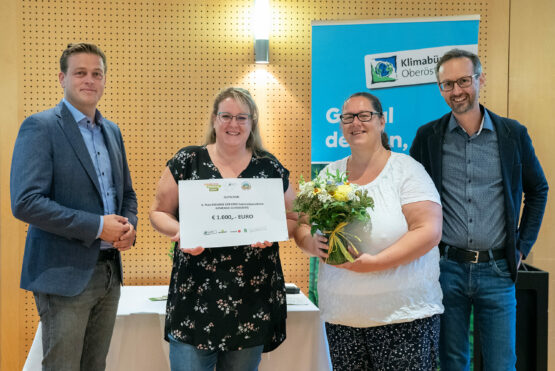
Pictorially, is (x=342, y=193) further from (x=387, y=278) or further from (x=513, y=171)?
(x=513, y=171)

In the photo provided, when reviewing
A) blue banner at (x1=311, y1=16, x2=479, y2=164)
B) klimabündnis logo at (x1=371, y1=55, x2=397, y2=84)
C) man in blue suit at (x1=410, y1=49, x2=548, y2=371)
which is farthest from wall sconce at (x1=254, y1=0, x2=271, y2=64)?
man in blue suit at (x1=410, y1=49, x2=548, y2=371)

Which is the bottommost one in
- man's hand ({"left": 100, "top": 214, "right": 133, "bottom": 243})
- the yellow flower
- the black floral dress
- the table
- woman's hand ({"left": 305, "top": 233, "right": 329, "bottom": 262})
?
the table

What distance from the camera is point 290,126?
4.17m

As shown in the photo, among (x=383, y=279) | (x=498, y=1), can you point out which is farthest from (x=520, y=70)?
(x=383, y=279)

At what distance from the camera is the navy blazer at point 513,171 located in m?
2.67

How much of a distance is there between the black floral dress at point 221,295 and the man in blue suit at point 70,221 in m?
0.38

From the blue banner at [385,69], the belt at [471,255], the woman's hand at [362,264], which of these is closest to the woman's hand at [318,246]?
the woman's hand at [362,264]

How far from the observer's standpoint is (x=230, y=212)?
2270 mm

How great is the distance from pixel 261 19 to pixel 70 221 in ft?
8.12

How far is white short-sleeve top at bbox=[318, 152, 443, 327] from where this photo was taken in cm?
222

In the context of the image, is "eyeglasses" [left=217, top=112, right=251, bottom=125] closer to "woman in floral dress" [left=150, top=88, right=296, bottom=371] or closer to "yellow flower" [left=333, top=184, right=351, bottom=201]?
"woman in floral dress" [left=150, top=88, right=296, bottom=371]

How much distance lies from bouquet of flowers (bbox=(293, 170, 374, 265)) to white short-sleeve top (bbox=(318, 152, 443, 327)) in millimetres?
82

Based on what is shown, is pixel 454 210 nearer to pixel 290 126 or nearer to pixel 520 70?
pixel 290 126

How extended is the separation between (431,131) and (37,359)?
2.69 m
